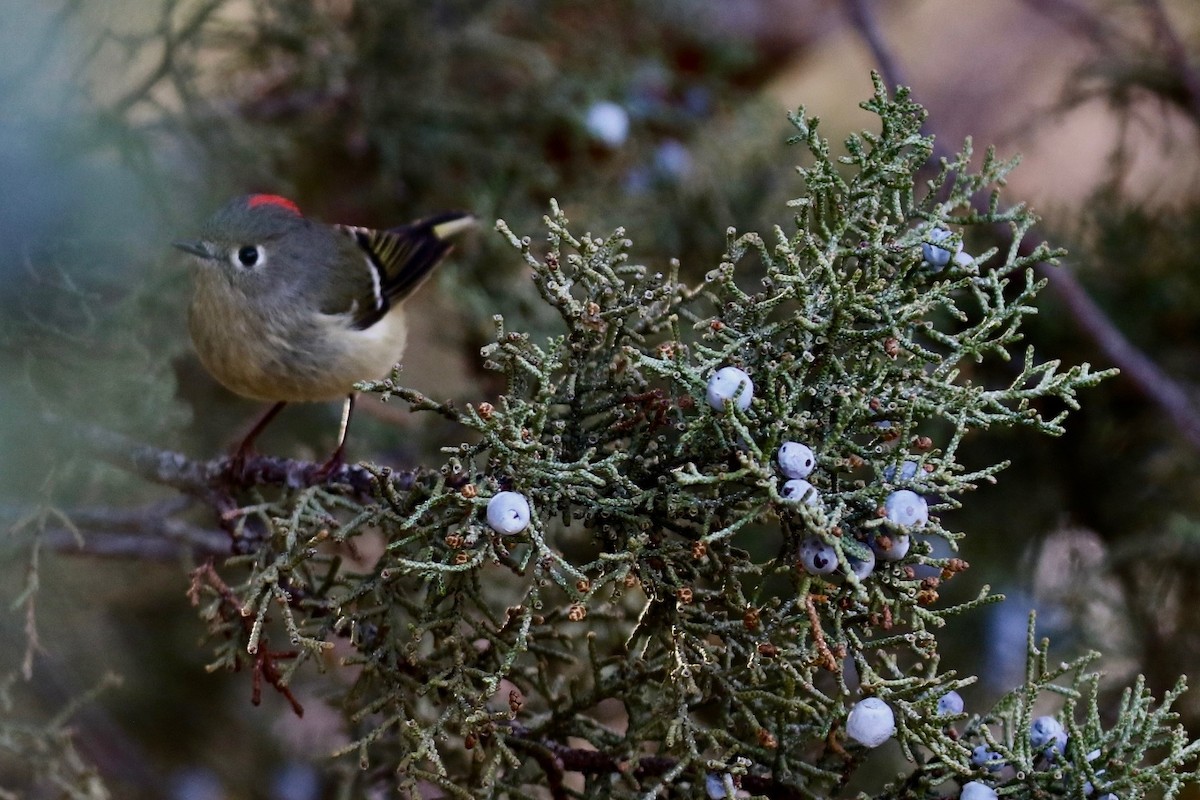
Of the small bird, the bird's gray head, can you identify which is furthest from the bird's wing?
the bird's gray head

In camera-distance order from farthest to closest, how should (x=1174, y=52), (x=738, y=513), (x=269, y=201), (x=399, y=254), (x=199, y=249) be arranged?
(x=1174, y=52), (x=399, y=254), (x=269, y=201), (x=199, y=249), (x=738, y=513)

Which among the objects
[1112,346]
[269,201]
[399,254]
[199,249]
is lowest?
[199,249]

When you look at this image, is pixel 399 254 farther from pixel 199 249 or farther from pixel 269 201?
pixel 199 249

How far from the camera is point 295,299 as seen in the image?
253 centimetres

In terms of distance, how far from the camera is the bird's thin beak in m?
2.42

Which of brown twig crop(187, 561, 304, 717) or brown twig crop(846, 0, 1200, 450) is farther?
brown twig crop(846, 0, 1200, 450)

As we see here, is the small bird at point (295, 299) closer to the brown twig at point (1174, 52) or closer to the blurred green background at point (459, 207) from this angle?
the blurred green background at point (459, 207)

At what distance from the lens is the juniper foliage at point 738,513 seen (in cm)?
147

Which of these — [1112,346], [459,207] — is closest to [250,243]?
[459,207]

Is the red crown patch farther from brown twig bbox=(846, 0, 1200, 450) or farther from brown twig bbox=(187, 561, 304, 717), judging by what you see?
brown twig bbox=(846, 0, 1200, 450)

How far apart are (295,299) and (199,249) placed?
8.7 inches

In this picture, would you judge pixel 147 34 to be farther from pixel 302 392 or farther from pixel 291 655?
pixel 291 655

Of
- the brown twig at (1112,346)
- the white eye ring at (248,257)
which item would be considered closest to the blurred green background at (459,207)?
the brown twig at (1112,346)

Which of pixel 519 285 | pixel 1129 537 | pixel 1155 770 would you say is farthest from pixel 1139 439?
pixel 1155 770
